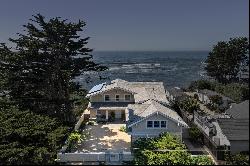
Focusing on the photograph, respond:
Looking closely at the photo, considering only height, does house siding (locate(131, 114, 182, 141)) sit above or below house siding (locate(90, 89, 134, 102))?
below

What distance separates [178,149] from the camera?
29.5 metres

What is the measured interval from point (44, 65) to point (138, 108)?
46.7 ft

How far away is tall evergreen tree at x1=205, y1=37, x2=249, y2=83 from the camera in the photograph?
89.1 metres

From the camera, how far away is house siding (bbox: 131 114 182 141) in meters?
33.7

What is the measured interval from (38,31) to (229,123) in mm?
27747

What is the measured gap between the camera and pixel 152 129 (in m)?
33.9

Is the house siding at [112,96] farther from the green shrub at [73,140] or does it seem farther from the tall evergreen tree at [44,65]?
the green shrub at [73,140]

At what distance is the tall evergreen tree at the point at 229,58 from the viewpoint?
89.1 metres

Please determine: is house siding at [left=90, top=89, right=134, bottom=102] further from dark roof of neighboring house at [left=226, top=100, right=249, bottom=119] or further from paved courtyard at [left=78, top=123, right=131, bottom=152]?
dark roof of neighboring house at [left=226, top=100, right=249, bottom=119]

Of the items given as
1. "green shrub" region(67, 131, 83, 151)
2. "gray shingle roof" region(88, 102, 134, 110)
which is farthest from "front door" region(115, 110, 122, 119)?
"green shrub" region(67, 131, 83, 151)

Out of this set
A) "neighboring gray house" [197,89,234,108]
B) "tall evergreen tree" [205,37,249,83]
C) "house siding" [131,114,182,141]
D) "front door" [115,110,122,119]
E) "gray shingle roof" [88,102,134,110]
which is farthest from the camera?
"tall evergreen tree" [205,37,249,83]

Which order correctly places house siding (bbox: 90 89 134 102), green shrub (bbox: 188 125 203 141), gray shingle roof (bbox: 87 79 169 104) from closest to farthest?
green shrub (bbox: 188 125 203 141)
gray shingle roof (bbox: 87 79 169 104)
house siding (bbox: 90 89 134 102)

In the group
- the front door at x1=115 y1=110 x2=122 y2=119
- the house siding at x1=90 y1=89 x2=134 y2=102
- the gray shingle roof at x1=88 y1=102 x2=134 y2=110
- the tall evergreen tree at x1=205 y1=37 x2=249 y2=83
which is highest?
the tall evergreen tree at x1=205 y1=37 x2=249 y2=83

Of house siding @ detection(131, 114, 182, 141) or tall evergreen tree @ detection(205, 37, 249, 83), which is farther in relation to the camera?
tall evergreen tree @ detection(205, 37, 249, 83)
